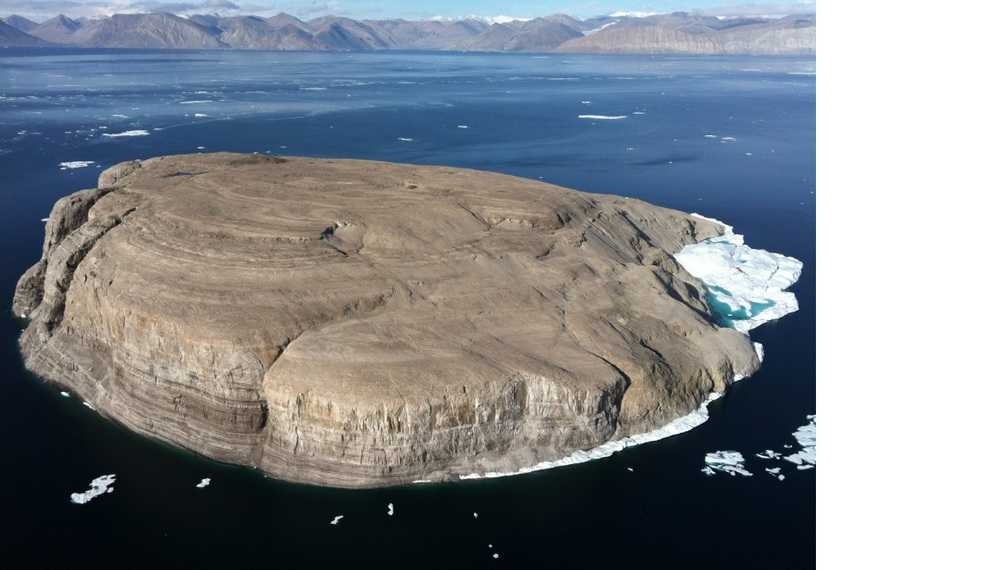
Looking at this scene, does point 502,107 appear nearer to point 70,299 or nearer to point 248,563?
point 70,299

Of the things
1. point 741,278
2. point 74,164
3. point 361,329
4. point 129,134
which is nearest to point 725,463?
point 361,329

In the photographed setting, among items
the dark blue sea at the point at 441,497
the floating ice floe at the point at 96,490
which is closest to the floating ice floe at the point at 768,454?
the dark blue sea at the point at 441,497

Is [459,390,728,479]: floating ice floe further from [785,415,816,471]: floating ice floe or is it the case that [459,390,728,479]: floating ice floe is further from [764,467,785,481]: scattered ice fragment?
[785,415,816,471]: floating ice floe

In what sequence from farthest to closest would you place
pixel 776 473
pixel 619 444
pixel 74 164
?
pixel 74 164 → pixel 619 444 → pixel 776 473

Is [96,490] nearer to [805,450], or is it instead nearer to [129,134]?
[805,450]

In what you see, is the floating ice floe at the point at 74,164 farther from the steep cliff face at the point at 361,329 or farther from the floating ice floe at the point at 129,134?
the steep cliff face at the point at 361,329
